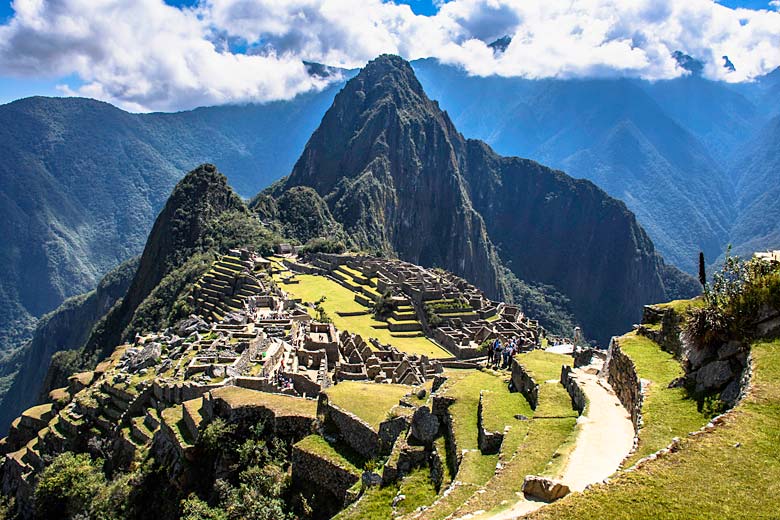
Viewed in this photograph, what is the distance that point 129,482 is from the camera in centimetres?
1861

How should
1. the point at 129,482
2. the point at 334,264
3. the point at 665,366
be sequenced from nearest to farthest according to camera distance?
the point at 665,366 → the point at 129,482 → the point at 334,264

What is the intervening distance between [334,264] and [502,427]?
77.0 metres

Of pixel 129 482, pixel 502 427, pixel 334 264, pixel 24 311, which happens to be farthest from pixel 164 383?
pixel 24 311

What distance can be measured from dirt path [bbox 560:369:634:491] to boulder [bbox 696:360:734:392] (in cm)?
151

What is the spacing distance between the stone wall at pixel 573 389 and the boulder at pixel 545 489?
441 centimetres

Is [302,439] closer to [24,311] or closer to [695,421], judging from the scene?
[695,421]

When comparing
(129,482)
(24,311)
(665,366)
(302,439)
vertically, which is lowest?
(129,482)

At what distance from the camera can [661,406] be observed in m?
9.64

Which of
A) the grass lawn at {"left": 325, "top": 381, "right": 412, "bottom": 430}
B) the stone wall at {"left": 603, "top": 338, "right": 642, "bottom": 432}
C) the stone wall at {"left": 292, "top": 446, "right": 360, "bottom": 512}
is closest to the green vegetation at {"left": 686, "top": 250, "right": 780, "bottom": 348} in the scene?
the stone wall at {"left": 603, "top": 338, "right": 642, "bottom": 432}

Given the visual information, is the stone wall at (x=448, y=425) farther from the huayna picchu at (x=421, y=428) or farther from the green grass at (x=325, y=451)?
the green grass at (x=325, y=451)

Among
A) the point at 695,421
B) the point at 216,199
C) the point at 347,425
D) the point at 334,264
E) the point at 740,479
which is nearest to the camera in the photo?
the point at 740,479

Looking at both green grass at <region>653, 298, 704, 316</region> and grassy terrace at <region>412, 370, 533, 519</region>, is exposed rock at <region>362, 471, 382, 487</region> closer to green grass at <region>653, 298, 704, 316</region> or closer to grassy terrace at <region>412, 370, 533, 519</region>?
grassy terrace at <region>412, 370, 533, 519</region>

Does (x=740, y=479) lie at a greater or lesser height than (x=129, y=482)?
greater

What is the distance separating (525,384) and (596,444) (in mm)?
5204
